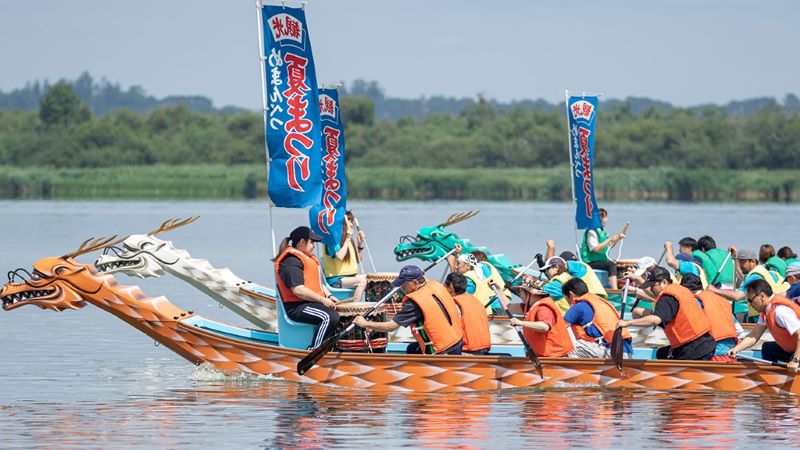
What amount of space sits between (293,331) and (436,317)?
1.91 meters

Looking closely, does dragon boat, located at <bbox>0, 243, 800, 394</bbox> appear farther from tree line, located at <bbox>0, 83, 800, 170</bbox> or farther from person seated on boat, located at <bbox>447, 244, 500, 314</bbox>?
tree line, located at <bbox>0, 83, 800, 170</bbox>

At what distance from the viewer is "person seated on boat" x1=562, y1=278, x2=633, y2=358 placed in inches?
744

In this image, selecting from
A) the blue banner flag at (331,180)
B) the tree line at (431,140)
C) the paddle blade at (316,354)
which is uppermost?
the tree line at (431,140)

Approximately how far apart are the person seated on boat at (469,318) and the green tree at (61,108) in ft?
306

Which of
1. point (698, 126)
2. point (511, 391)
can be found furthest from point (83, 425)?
point (698, 126)

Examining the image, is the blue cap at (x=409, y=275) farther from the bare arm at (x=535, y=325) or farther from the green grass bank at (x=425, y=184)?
the green grass bank at (x=425, y=184)

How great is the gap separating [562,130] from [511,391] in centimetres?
8330

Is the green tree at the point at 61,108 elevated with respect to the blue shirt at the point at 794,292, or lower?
elevated

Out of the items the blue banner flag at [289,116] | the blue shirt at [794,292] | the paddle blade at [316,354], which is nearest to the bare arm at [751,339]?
the blue shirt at [794,292]

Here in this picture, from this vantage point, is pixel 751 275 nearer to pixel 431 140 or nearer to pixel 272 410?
pixel 272 410

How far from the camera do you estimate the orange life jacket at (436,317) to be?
1847 cm

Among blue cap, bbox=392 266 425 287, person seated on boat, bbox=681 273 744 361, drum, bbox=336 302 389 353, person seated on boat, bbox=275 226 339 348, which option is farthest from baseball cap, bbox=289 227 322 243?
person seated on boat, bbox=681 273 744 361

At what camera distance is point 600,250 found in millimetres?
28031

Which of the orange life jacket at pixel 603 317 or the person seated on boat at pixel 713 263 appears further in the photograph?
the person seated on boat at pixel 713 263
